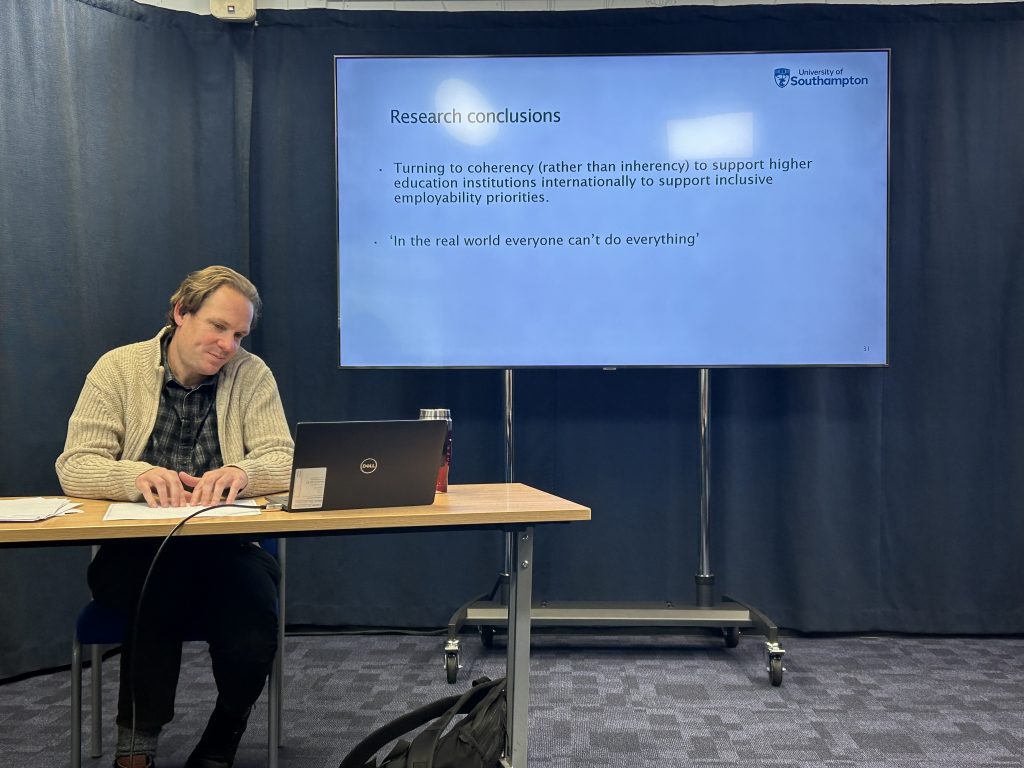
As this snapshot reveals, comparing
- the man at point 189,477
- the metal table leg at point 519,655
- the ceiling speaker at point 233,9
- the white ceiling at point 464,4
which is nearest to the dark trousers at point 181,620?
the man at point 189,477

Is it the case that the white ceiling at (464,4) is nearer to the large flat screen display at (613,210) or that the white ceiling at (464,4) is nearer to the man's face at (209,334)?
the large flat screen display at (613,210)

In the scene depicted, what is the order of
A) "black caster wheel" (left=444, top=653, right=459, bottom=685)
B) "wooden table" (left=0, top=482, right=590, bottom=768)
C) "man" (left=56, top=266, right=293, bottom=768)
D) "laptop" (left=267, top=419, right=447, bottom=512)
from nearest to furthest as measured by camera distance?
"wooden table" (left=0, top=482, right=590, bottom=768)
"laptop" (left=267, top=419, right=447, bottom=512)
"man" (left=56, top=266, right=293, bottom=768)
"black caster wheel" (left=444, top=653, right=459, bottom=685)

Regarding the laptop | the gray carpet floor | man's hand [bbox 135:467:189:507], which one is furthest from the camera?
the gray carpet floor

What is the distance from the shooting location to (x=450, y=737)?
5.67ft

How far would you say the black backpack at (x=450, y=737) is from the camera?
1.70 m

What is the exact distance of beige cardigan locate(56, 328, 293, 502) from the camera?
6.35ft

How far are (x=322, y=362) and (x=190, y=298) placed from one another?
1286 millimetres

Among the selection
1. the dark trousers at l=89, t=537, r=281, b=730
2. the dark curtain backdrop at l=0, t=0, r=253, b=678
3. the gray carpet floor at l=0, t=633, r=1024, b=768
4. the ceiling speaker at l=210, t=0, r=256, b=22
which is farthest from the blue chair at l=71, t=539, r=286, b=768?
the ceiling speaker at l=210, t=0, r=256, b=22

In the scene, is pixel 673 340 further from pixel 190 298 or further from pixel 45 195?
pixel 45 195

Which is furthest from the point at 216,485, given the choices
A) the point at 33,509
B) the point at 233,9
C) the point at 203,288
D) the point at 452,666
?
the point at 233,9

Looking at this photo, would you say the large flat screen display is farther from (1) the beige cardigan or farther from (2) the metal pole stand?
(1) the beige cardigan

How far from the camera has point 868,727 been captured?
2439 mm

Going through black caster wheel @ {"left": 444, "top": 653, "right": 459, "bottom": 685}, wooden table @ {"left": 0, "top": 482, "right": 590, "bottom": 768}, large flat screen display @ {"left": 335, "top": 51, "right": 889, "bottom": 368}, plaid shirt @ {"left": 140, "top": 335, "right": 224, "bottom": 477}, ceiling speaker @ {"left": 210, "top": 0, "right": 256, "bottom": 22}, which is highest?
ceiling speaker @ {"left": 210, "top": 0, "right": 256, "bottom": 22}

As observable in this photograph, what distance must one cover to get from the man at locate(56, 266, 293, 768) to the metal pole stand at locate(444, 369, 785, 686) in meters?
0.97
